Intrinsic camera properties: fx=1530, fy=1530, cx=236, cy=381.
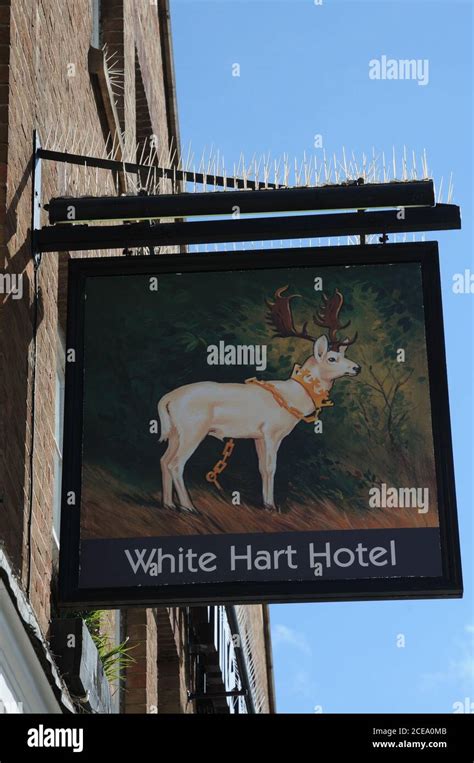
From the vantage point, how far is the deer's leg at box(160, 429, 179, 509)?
794cm

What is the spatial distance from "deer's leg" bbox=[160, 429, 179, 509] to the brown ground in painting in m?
0.04

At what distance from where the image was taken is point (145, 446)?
8133mm

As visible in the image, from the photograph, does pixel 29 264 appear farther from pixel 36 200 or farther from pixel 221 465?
pixel 221 465

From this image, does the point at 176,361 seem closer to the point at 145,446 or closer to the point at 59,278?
the point at 145,446

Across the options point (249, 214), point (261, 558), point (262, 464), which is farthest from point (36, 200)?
point (261, 558)

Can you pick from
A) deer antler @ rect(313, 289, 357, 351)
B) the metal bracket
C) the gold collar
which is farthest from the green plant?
deer antler @ rect(313, 289, 357, 351)

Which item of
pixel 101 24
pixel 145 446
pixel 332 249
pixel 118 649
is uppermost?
pixel 101 24

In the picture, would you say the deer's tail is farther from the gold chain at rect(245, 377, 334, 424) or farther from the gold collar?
the gold collar

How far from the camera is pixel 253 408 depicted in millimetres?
8172

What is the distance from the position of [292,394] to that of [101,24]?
6649 mm

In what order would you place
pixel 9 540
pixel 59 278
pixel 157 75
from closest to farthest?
1. pixel 9 540
2. pixel 59 278
3. pixel 157 75

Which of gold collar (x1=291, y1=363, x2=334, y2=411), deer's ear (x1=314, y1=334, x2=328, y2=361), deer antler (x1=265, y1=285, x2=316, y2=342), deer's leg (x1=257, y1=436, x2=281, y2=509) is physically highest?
deer antler (x1=265, y1=285, x2=316, y2=342)

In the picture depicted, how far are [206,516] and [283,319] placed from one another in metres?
1.25
